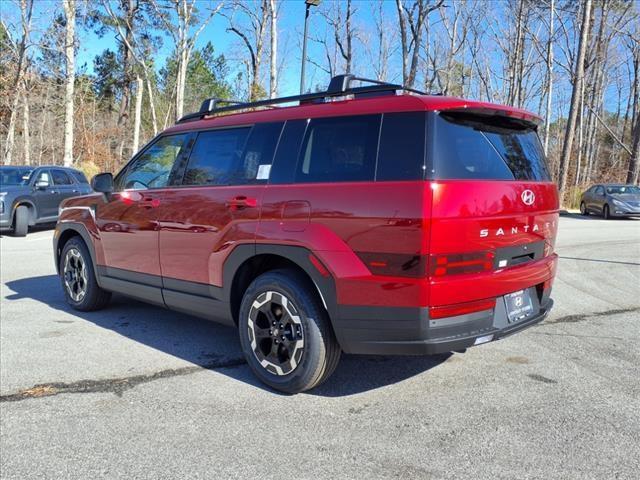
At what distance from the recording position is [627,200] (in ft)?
68.3

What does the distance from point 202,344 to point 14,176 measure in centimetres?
1109

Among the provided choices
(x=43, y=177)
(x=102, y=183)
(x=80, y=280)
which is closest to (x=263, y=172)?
(x=102, y=183)

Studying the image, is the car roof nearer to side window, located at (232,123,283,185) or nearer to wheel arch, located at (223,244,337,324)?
side window, located at (232,123,283,185)

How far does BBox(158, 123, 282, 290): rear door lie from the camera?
388 centimetres

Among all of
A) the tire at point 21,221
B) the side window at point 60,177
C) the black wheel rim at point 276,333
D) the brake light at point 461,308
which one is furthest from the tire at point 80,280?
the side window at point 60,177

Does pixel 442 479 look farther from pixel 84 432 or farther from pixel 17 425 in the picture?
pixel 17 425

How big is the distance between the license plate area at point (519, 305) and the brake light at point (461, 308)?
0.65 feet

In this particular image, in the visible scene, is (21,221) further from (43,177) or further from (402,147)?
(402,147)

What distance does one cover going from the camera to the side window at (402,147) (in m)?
3.09

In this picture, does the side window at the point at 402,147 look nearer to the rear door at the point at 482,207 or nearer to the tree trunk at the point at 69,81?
the rear door at the point at 482,207

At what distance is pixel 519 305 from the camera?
359cm

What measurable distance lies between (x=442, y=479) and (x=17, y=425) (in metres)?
2.58

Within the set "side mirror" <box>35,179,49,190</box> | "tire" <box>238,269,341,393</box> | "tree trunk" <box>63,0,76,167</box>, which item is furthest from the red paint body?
"tree trunk" <box>63,0,76,167</box>

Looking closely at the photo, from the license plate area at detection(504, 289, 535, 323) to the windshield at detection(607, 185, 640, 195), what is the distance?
20535 mm
